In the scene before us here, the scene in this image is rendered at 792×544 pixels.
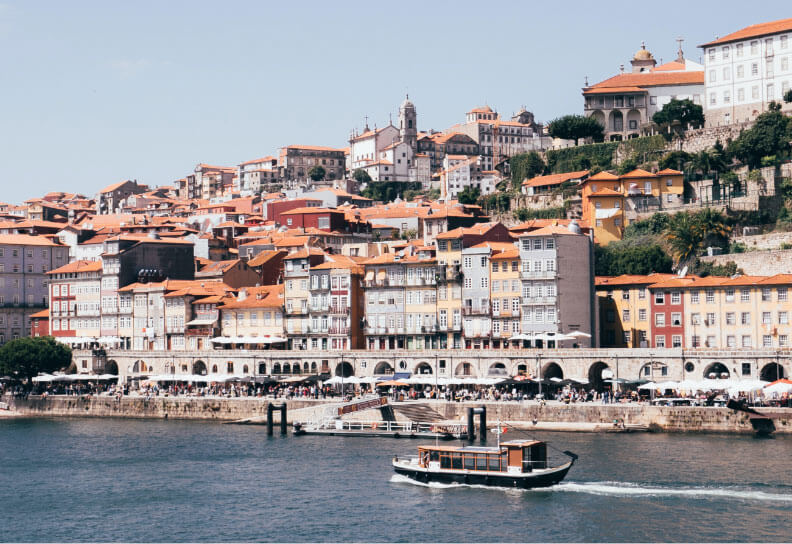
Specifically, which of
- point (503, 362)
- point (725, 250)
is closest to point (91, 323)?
point (503, 362)

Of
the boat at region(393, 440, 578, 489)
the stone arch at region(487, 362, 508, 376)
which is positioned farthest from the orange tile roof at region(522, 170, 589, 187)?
the boat at region(393, 440, 578, 489)

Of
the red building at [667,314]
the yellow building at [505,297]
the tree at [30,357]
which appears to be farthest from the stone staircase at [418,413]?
the tree at [30,357]

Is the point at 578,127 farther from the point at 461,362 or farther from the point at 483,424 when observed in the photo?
the point at 483,424

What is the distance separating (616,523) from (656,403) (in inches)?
1097

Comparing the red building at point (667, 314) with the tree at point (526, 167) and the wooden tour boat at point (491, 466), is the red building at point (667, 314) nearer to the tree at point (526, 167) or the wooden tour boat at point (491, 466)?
the wooden tour boat at point (491, 466)

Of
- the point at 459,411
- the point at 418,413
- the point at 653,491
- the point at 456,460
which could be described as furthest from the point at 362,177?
the point at 653,491

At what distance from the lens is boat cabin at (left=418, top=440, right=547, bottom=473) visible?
59531 mm

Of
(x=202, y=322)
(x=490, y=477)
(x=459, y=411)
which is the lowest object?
(x=490, y=477)

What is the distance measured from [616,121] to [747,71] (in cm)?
1568

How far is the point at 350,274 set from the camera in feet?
331

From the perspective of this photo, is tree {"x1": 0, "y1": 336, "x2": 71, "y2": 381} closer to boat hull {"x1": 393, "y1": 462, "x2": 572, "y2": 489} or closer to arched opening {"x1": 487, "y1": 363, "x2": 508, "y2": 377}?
→ arched opening {"x1": 487, "y1": 363, "x2": 508, "y2": 377}

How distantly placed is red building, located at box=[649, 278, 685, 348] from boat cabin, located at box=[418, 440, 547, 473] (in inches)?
1267

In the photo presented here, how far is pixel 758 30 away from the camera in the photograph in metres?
125

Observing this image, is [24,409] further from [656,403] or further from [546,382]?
[656,403]
